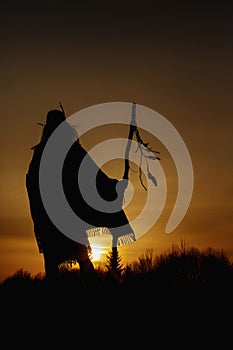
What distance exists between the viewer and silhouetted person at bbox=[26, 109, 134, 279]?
14.0m

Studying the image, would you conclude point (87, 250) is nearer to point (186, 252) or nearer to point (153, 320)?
point (186, 252)

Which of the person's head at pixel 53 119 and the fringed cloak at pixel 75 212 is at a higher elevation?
the person's head at pixel 53 119

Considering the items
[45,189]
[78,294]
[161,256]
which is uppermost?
[45,189]

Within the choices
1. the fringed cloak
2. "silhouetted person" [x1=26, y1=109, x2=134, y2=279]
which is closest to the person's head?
"silhouetted person" [x1=26, y1=109, x2=134, y2=279]

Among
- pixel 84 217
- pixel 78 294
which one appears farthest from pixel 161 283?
pixel 84 217

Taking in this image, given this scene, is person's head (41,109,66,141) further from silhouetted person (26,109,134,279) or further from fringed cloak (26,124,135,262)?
fringed cloak (26,124,135,262)

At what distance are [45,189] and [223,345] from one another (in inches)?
244

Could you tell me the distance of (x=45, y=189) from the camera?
14281 mm

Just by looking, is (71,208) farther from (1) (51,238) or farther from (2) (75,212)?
(1) (51,238)

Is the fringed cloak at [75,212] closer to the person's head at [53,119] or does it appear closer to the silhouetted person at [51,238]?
the silhouetted person at [51,238]

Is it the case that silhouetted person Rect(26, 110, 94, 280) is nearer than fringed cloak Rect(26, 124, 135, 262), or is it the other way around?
fringed cloak Rect(26, 124, 135, 262)

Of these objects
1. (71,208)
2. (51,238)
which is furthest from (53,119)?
(51,238)

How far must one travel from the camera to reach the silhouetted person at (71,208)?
14.0 metres

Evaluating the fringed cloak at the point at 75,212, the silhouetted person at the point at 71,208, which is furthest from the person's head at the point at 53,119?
the fringed cloak at the point at 75,212
